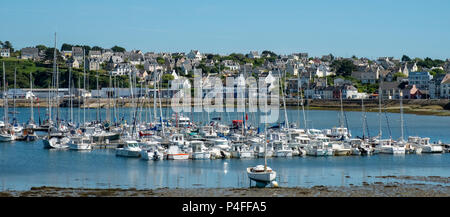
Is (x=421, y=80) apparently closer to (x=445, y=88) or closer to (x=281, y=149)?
(x=445, y=88)

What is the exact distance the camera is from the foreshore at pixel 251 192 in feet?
75.8

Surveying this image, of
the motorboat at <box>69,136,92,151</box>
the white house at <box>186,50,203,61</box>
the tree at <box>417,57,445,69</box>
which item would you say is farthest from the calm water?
the white house at <box>186,50,203,61</box>

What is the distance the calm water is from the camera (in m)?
27.0

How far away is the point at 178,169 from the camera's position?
103ft

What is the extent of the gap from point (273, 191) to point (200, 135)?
66.7 feet

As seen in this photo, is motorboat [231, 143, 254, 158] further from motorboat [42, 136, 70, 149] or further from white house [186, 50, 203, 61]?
white house [186, 50, 203, 61]

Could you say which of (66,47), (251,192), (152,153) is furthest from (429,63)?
(251,192)

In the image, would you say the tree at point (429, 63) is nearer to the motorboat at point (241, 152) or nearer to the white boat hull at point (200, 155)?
the motorboat at point (241, 152)

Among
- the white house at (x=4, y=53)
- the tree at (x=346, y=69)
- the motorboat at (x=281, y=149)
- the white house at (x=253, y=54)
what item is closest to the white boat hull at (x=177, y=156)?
the motorboat at (x=281, y=149)

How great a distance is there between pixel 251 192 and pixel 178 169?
8.37m

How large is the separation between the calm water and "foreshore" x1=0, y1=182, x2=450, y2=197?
5.06ft

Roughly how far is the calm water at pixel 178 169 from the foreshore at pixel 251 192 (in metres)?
1.54
